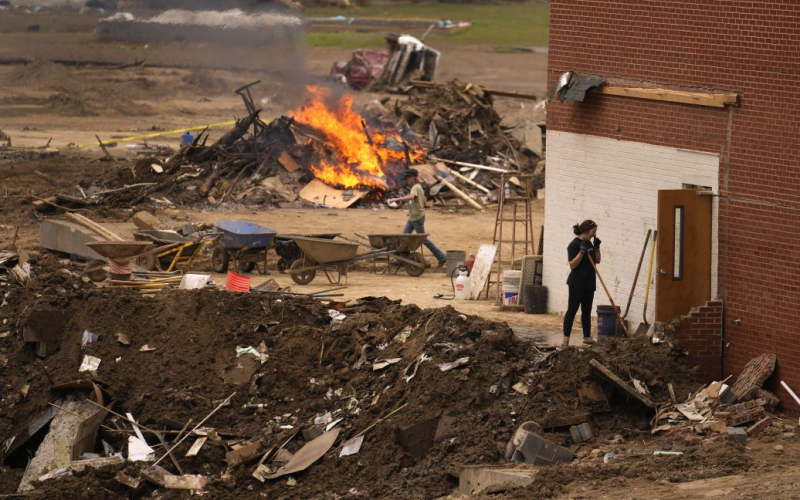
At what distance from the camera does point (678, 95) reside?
16.7m

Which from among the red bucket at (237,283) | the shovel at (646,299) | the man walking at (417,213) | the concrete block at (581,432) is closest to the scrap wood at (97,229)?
the red bucket at (237,283)

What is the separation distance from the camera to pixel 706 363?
51.1 ft

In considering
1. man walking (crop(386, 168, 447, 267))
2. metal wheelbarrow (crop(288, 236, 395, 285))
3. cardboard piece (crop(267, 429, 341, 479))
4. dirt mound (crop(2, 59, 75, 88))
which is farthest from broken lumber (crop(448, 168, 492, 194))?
dirt mound (crop(2, 59, 75, 88))

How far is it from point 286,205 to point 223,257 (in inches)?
279

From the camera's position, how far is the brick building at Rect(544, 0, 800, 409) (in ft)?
50.0

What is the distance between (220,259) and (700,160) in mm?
9232

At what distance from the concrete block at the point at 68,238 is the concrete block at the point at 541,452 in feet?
35.3

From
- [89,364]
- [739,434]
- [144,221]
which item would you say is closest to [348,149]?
[144,221]

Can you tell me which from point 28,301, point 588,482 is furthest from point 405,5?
point 588,482

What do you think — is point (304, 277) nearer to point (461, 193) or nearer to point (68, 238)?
point (68, 238)

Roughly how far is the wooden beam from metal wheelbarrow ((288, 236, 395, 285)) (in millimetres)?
5331

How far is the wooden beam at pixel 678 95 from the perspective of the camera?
52.3 ft

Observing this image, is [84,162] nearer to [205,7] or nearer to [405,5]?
[205,7]

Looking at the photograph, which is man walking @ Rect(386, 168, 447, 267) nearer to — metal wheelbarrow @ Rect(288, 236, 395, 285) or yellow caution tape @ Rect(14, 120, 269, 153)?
metal wheelbarrow @ Rect(288, 236, 395, 285)
